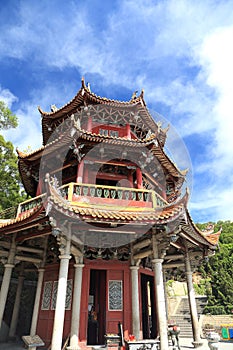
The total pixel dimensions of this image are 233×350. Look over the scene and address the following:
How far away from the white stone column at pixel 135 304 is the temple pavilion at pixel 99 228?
Result: 36mm

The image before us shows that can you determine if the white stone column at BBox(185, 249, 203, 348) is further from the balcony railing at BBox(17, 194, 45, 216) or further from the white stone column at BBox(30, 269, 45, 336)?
the balcony railing at BBox(17, 194, 45, 216)

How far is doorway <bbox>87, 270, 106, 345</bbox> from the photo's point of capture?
11.6 m

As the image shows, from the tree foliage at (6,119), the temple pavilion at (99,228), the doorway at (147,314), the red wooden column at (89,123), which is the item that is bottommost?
the doorway at (147,314)

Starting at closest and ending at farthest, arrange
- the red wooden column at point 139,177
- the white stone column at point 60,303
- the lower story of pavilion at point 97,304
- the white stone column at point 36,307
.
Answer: the white stone column at point 60,303 < the lower story of pavilion at point 97,304 < the white stone column at point 36,307 < the red wooden column at point 139,177

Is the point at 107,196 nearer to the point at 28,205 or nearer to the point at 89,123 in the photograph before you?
the point at 28,205

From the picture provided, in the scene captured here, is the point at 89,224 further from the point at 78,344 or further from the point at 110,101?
the point at 110,101

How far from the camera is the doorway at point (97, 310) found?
11.6m

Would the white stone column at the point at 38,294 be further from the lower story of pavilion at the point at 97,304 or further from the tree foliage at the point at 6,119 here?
the tree foliage at the point at 6,119

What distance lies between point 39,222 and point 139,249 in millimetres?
4608

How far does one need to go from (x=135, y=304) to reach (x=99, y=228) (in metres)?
3.93

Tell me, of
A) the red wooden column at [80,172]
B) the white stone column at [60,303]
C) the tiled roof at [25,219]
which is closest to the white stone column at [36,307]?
the tiled roof at [25,219]

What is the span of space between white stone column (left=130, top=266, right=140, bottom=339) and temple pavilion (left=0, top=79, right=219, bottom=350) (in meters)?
0.04

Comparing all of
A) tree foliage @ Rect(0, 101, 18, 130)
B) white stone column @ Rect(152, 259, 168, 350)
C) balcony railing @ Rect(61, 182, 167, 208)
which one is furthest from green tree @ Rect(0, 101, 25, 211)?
white stone column @ Rect(152, 259, 168, 350)

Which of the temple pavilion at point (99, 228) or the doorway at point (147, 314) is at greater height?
the temple pavilion at point (99, 228)
